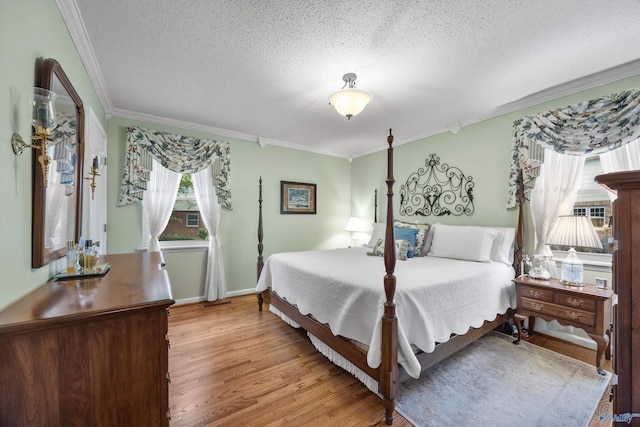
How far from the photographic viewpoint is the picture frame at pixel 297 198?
4367 mm

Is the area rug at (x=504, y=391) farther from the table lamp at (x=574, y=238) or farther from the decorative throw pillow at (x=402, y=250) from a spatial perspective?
the decorative throw pillow at (x=402, y=250)

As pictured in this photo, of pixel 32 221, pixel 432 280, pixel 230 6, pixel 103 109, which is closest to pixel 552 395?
pixel 432 280

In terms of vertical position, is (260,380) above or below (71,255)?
below

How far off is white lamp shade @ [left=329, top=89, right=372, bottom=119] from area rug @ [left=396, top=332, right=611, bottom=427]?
2.21 m

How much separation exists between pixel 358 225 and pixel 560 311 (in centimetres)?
301

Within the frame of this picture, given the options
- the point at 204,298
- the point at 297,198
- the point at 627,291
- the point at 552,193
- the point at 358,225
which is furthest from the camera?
the point at 358,225

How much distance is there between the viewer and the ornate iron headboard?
339 centimetres

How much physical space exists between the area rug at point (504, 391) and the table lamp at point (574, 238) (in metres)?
0.71

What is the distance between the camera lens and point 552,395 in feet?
5.85

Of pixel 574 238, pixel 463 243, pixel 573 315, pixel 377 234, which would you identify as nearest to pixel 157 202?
pixel 377 234

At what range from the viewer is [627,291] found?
74cm

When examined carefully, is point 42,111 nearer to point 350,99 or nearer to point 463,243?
point 350,99

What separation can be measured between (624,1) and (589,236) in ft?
5.10

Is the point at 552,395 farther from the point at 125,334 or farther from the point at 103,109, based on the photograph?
the point at 103,109
